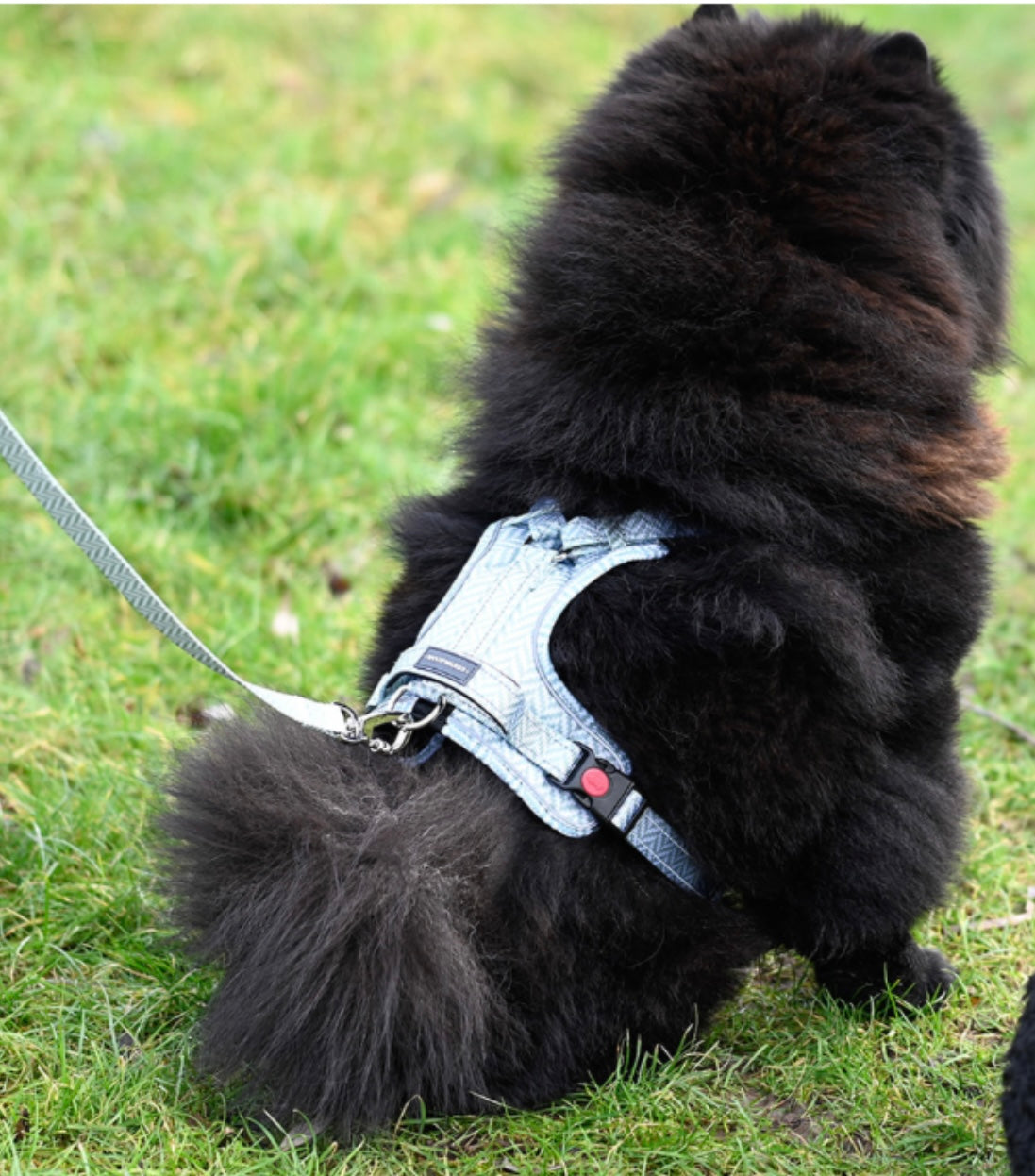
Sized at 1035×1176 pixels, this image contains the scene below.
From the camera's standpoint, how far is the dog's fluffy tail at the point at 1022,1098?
1.64m

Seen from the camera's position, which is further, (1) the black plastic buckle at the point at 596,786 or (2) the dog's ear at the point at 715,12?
(2) the dog's ear at the point at 715,12

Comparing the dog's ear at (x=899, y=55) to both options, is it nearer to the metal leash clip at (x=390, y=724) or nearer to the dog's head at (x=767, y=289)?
the dog's head at (x=767, y=289)

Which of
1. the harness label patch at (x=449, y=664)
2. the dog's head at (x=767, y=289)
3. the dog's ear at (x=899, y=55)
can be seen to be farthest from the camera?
the dog's ear at (x=899, y=55)

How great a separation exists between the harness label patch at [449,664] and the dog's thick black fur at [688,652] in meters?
0.16

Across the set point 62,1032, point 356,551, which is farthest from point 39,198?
point 62,1032

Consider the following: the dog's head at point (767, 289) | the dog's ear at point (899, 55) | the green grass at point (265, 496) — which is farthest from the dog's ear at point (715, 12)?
the green grass at point (265, 496)

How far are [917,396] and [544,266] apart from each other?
2.28 ft

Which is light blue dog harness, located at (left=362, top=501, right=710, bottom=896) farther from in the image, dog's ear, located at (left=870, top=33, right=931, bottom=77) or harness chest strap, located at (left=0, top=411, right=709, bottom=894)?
dog's ear, located at (left=870, top=33, right=931, bottom=77)

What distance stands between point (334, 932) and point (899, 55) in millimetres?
1839

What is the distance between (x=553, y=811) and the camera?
2031 millimetres

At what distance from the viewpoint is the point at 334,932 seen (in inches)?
75.0

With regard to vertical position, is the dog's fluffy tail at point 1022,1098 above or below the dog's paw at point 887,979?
above

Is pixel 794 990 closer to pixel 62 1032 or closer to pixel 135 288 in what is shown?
pixel 62 1032

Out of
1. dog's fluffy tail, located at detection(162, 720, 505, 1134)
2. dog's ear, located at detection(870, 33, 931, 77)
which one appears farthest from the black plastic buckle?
dog's ear, located at detection(870, 33, 931, 77)
